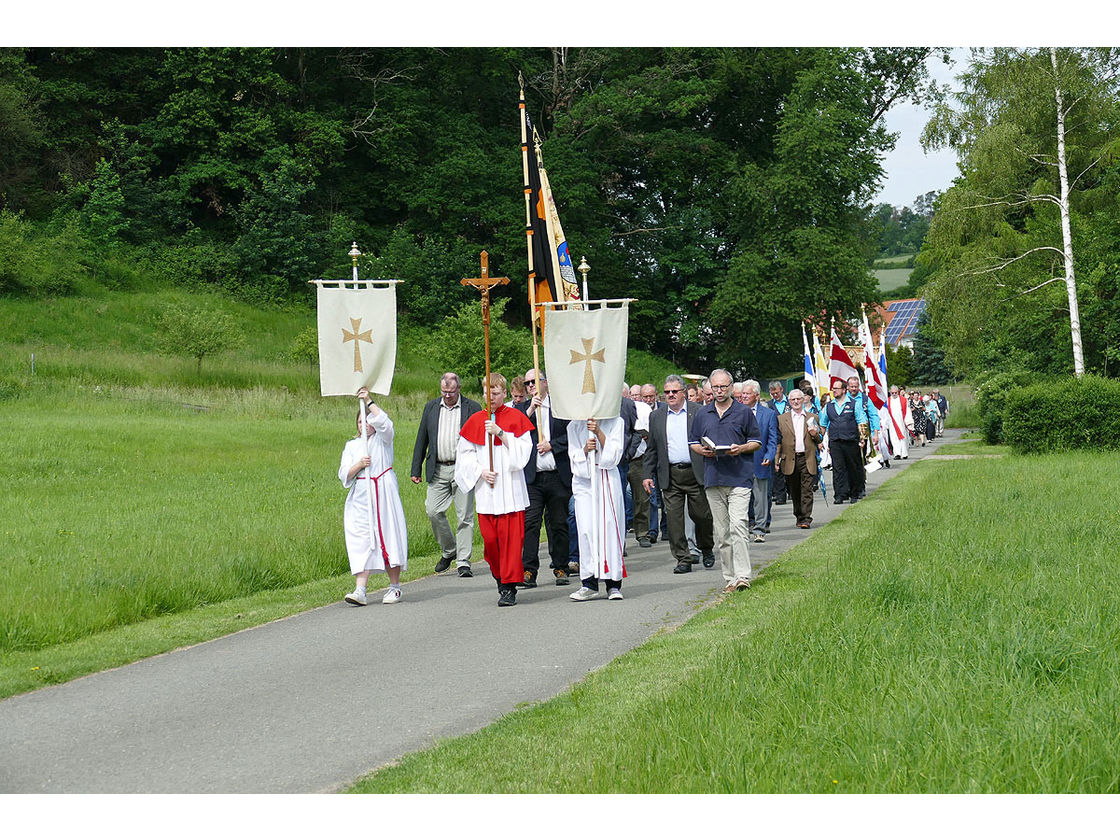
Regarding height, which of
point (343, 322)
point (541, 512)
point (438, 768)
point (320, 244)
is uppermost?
point (320, 244)

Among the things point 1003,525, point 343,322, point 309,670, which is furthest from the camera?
point 1003,525

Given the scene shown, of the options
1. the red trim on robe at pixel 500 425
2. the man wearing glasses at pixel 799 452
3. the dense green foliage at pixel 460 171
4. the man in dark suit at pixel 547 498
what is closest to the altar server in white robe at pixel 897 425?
the man wearing glasses at pixel 799 452

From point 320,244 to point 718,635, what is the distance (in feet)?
157

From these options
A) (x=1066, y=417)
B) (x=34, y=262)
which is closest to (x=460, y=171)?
(x=34, y=262)

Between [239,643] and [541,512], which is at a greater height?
[541,512]

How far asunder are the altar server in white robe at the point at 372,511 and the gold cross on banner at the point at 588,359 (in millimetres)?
2056

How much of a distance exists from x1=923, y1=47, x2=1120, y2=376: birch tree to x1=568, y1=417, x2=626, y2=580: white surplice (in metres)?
28.0

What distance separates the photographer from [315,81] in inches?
2281

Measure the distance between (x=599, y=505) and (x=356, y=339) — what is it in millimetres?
3048

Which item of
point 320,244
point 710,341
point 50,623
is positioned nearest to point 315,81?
point 320,244

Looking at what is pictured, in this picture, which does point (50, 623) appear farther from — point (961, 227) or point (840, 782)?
point (961, 227)

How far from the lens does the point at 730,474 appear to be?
1208 centimetres

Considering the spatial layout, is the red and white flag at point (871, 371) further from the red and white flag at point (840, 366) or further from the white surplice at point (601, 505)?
the white surplice at point (601, 505)

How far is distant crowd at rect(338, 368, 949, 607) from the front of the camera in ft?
39.8
